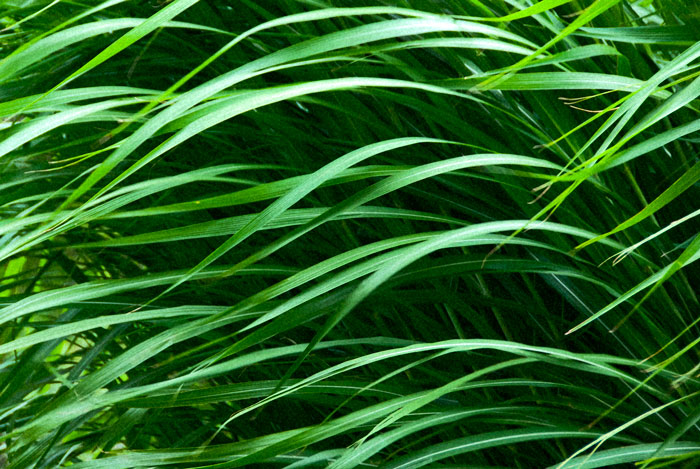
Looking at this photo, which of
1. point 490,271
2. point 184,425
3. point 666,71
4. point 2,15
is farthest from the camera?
point 184,425

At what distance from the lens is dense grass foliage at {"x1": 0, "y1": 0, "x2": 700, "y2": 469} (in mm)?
410

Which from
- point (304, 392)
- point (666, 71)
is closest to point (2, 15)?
point (304, 392)

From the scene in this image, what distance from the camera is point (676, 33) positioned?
47 cm

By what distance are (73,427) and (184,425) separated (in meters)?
0.25

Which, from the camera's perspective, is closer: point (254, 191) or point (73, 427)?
point (254, 191)

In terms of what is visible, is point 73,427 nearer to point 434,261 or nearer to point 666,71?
point 434,261

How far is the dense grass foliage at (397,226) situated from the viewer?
1.35 ft

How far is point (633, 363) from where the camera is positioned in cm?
44

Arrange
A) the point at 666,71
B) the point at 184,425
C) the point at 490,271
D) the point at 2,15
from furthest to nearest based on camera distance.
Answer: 1. the point at 184,425
2. the point at 2,15
3. the point at 490,271
4. the point at 666,71

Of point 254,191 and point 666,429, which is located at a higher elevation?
point 254,191

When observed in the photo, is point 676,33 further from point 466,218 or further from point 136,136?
point 136,136

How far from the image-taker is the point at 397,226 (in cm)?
57

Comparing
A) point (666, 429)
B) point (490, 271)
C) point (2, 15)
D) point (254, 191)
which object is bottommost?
point (666, 429)

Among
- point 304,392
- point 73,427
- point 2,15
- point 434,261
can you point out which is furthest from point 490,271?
point 2,15
